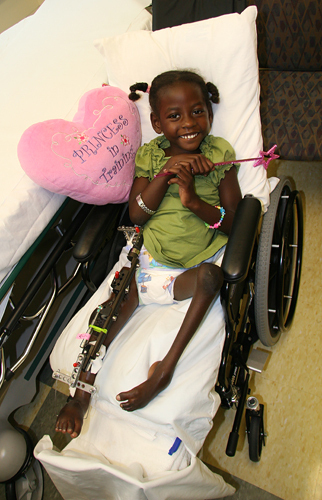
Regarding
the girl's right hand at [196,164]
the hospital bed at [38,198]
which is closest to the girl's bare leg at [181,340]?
the girl's right hand at [196,164]

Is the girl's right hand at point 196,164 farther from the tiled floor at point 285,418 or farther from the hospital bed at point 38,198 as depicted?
the tiled floor at point 285,418

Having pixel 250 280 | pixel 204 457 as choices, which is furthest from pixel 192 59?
pixel 204 457

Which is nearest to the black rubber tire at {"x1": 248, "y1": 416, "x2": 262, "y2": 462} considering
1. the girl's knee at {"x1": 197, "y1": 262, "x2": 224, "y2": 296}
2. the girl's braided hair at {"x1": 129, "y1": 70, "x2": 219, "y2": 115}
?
the girl's knee at {"x1": 197, "y1": 262, "x2": 224, "y2": 296}

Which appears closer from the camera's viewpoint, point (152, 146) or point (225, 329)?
point (225, 329)

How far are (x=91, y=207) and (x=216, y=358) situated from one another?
75 cm

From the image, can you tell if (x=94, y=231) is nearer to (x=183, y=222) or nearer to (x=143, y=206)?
(x=143, y=206)

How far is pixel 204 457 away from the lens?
1.36 meters

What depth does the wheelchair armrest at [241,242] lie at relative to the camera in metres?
0.89

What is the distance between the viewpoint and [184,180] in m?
1.06

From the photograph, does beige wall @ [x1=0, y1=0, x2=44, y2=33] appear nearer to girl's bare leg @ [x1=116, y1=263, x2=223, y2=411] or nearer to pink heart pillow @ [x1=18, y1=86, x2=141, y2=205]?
pink heart pillow @ [x1=18, y1=86, x2=141, y2=205]

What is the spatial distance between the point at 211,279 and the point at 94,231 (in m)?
0.44

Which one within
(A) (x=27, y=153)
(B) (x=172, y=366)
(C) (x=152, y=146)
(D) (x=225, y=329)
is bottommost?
(B) (x=172, y=366)

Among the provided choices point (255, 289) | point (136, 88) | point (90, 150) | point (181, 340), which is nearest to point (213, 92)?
point (136, 88)

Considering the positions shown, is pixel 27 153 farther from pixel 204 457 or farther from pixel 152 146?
pixel 204 457
